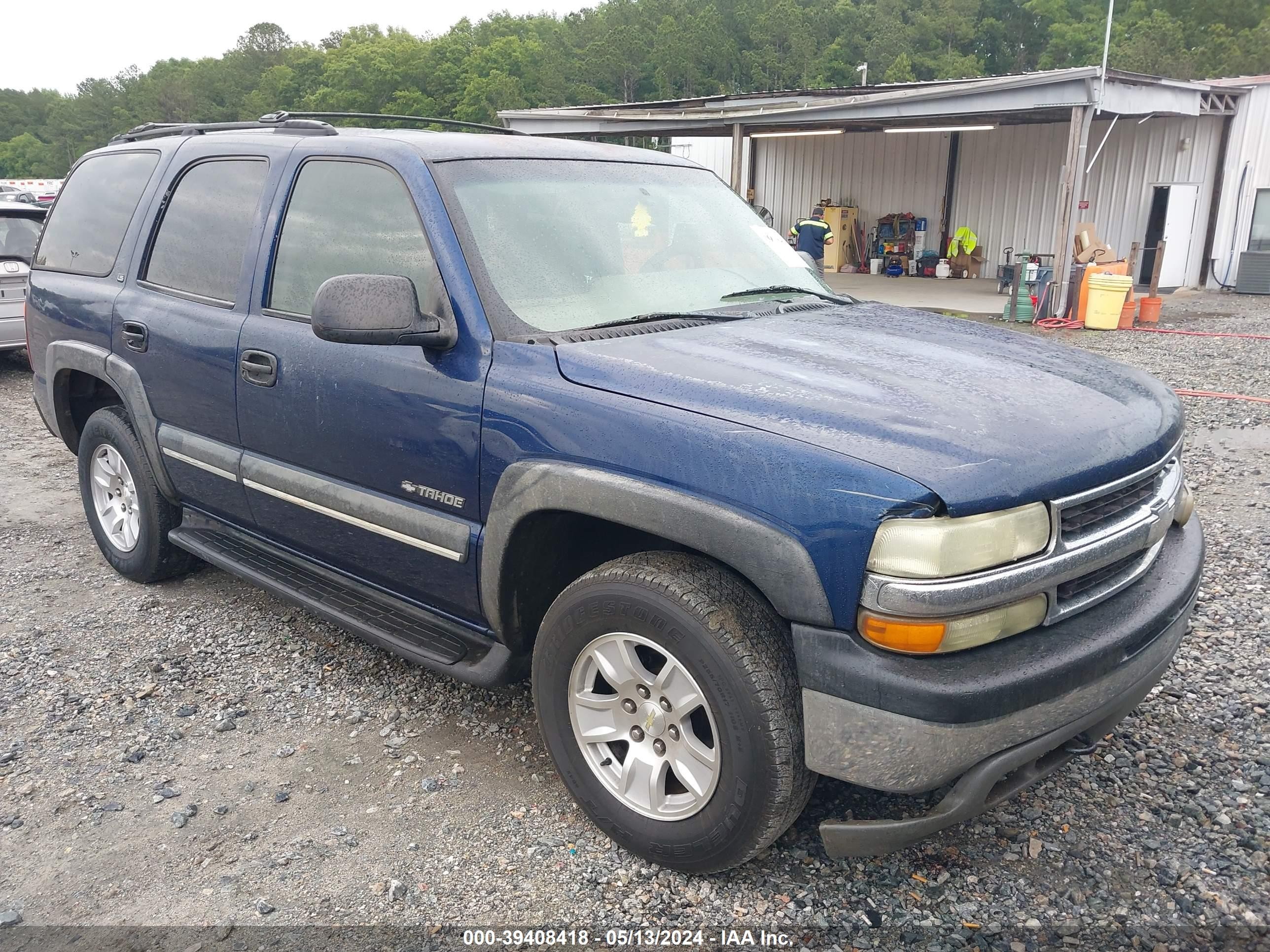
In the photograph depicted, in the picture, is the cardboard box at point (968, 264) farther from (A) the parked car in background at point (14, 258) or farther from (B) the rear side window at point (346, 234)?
(B) the rear side window at point (346, 234)

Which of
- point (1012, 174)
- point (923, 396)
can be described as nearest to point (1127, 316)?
point (1012, 174)

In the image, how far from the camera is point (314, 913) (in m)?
2.54

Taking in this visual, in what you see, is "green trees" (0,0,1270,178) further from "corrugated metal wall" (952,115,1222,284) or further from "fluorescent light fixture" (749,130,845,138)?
"fluorescent light fixture" (749,130,845,138)

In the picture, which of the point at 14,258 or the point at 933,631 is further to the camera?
the point at 14,258

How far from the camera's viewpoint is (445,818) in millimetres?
2932

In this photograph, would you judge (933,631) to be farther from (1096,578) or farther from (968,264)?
(968,264)

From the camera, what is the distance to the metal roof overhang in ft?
44.0

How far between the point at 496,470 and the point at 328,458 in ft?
2.72

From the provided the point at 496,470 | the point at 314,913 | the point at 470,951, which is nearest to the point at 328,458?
the point at 496,470

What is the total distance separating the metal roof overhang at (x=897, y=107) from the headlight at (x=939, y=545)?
1245 centimetres

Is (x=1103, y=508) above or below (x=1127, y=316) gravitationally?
above

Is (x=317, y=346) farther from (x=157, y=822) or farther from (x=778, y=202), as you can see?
(x=778, y=202)

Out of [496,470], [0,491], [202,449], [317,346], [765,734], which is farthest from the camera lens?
[0,491]

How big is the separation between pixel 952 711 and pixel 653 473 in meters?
0.88
